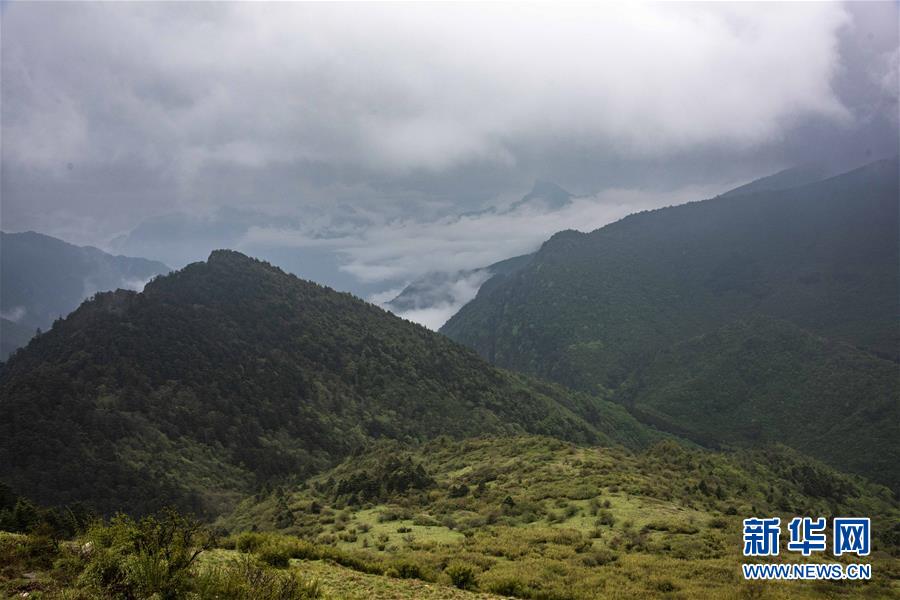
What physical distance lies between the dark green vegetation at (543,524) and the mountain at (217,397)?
39.5 meters

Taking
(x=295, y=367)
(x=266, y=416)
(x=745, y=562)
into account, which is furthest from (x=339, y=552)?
(x=295, y=367)

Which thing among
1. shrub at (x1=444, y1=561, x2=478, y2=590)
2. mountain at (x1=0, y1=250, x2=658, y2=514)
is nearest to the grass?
shrub at (x1=444, y1=561, x2=478, y2=590)

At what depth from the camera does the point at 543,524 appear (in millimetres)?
34625

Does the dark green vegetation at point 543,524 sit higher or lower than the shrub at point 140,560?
lower

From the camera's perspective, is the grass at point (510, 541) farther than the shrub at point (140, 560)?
Yes

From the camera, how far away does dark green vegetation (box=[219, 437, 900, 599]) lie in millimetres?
20531

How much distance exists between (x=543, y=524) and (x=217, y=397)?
113 m

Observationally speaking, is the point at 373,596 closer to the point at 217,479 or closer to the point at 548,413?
the point at 217,479

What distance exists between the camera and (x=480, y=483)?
1957 inches

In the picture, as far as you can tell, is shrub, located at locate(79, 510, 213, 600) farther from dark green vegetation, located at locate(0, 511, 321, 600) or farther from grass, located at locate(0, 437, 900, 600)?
grass, located at locate(0, 437, 900, 600)

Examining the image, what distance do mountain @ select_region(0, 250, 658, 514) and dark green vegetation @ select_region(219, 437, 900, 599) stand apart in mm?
39511

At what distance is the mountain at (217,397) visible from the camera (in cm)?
8969

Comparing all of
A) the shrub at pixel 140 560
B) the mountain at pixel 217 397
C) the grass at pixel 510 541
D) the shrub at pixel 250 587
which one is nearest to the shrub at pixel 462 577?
the grass at pixel 510 541

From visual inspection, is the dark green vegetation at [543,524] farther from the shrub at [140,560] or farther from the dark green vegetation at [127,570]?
the dark green vegetation at [127,570]
